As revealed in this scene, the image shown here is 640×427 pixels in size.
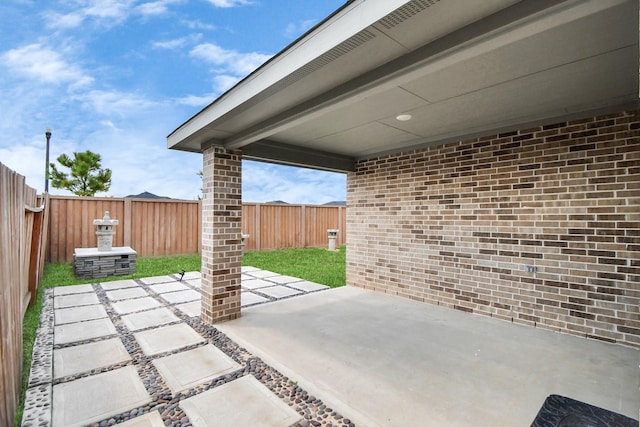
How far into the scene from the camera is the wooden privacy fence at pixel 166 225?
27.1ft

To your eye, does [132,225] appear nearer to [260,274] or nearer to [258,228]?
[258,228]

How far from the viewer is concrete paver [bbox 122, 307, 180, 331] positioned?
12.7 feet

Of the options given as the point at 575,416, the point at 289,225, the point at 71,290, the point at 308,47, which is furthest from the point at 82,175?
the point at 575,416

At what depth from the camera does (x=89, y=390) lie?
2.41 m

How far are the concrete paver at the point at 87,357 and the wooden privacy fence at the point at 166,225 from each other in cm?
677

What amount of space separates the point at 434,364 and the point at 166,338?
2.98m

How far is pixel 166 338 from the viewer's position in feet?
11.3

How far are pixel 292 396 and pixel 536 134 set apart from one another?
4131 millimetres

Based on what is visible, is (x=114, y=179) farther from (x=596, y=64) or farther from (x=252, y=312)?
(x=596, y=64)

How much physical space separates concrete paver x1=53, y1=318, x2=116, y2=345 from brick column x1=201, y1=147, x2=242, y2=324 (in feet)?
3.85

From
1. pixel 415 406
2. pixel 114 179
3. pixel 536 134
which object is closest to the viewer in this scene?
pixel 415 406

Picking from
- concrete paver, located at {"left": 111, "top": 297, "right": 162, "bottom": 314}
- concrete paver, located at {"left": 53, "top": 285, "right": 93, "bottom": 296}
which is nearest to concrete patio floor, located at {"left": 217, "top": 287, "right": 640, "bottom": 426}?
concrete paver, located at {"left": 111, "top": 297, "right": 162, "bottom": 314}

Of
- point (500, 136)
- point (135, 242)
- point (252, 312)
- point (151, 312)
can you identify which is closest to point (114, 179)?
point (135, 242)

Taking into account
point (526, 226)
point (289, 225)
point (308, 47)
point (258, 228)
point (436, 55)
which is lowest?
point (258, 228)
